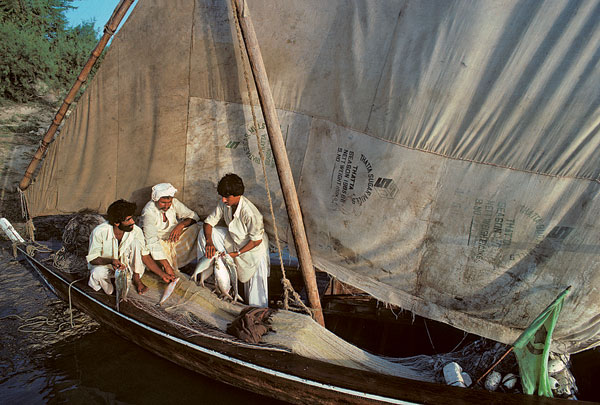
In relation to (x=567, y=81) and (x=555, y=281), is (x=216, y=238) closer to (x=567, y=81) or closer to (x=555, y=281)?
(x=555, y=281)

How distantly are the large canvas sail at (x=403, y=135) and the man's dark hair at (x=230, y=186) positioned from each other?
9.3 inches

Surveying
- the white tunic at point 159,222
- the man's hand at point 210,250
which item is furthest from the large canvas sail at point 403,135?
the man's hand at point 210,250

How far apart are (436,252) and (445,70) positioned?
140cm

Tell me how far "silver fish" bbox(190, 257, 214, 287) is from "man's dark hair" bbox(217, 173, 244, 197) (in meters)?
0.82

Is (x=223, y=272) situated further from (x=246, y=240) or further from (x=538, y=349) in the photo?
(x=538, y=349)

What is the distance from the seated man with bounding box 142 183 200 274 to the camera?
411 centimetres

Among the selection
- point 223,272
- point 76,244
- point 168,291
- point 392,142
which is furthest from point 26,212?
point 392,142

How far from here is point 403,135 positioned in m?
3.20

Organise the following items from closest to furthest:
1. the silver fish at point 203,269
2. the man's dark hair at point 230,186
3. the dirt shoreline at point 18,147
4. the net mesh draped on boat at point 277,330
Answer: the net mesh draped on boat at point 277,330, the man's dark hair at point 230,186, the silver fish at point 203,269, the dirt shoreline at point 18,147

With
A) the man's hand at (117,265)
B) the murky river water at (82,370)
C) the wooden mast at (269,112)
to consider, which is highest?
the wooden mast at (269,112)

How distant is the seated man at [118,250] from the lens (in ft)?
12.6

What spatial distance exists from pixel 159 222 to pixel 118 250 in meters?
0.49

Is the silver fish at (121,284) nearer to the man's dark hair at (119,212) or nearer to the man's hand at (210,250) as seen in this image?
the man's dark hair at (119,212)

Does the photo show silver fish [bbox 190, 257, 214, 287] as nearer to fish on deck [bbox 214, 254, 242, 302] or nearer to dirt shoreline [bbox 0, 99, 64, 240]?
Answer: fish on deck [bbox 214, 254, 242, 302]
